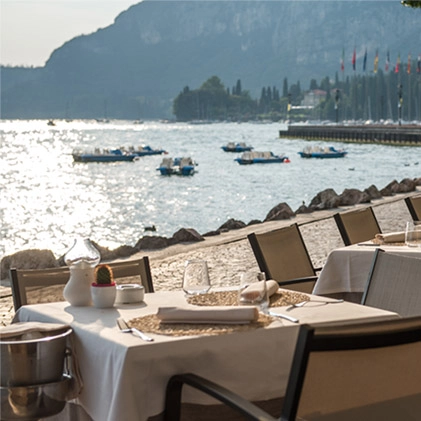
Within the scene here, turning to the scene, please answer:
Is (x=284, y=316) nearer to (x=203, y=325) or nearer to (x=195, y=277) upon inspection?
(x=203, y=325)

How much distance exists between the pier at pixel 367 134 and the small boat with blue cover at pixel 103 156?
2548cm

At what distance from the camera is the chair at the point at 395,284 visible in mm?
3703

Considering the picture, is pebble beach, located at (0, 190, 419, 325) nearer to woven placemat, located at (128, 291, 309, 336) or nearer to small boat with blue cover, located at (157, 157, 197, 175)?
woven placemat, located at (128, 291, 309, 336)

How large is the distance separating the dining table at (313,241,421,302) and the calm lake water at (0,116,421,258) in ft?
48.8

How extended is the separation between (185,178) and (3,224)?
26162 mm

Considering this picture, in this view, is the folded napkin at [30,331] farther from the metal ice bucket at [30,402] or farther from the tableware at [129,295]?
the tableware at [129,295]

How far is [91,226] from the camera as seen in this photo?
35031 mm

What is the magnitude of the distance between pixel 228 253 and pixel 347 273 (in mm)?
5359

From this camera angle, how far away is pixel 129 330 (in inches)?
115

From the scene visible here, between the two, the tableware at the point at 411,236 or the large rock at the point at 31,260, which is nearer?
the tableware at the point at 411,236

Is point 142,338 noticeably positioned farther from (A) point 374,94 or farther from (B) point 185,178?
(A) point 374,94

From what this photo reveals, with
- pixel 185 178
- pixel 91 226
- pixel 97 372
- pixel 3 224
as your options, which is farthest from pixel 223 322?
pixel 185 178

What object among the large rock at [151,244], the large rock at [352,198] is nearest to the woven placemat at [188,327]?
the large rock at [151,244]

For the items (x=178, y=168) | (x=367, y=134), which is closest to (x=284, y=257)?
(x=178, y=168)
